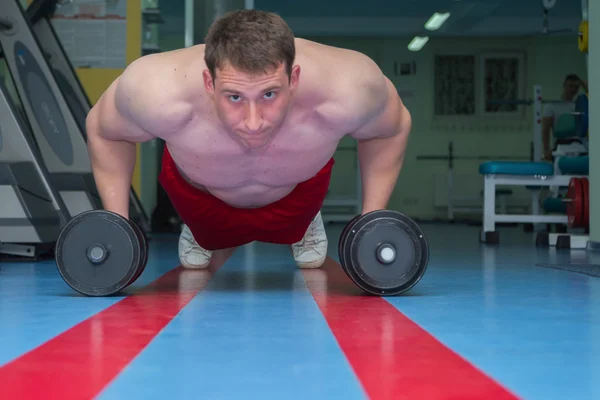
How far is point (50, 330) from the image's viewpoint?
5.42ft

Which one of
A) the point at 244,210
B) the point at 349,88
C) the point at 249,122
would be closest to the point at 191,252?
the point at 244,210

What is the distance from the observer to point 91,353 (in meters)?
1.39

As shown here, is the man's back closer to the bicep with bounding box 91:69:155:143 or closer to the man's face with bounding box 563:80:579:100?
the bicep with bounding box 91:69:155:143

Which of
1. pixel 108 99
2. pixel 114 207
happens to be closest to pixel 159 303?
pixel 114 207

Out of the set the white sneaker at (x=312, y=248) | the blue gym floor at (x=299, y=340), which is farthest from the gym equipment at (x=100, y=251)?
the white sneaker at (x=312, y=248)

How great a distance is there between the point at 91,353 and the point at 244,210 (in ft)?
4.11

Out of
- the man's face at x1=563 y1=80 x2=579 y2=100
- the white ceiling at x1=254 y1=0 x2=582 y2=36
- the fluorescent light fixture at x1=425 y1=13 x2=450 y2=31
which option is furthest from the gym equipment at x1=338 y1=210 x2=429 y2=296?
the fluorescent light fixture at x1=425 y1=13 x2=450 y2=31

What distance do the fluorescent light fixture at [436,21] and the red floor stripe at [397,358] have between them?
926 cm

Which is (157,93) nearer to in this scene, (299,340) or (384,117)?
(384,117)

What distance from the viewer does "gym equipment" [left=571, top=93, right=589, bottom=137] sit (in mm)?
5594

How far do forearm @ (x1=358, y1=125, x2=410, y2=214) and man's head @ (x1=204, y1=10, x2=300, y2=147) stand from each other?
A: 0.57m

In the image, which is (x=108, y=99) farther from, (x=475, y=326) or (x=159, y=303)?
(x=475, y=326)

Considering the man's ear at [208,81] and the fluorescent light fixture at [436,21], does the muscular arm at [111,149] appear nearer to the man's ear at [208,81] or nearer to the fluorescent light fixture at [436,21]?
the man's ear at [208,81]

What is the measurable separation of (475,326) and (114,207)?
1.12m
